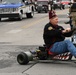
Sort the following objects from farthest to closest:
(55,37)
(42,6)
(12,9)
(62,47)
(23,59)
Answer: (42,6)
(12,9)
(23,59)
(55,37)
(62,47)

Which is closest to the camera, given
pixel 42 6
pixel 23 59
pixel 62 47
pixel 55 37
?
pixel 62 47

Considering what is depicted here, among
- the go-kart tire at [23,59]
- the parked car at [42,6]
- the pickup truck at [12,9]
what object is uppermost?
the go-kart tire at [23,59]

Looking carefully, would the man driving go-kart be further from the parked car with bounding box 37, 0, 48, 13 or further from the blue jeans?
the parked car with bounding box 37, 0, 48, 13

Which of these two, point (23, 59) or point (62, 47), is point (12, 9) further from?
point (62, 47)

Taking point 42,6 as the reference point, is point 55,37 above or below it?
above

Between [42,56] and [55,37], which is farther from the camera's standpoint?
[42,56]

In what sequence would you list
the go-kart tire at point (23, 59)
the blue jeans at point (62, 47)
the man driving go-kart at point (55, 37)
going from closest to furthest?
the blue jeans at point (62, 47)
the man driving go-kart at point (55, 37)
the go-kart tire at point (23, 59)

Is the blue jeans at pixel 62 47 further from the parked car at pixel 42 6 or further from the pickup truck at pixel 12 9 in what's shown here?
the parked car at pixel 42 6

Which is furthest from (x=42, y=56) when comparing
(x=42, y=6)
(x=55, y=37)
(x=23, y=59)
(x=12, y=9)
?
(x=42, y=6)

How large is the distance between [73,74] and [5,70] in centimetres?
170

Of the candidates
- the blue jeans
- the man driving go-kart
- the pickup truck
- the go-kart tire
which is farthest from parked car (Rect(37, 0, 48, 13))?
the blue jeans

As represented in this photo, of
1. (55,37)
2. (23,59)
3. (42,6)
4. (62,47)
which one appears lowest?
(42,6)

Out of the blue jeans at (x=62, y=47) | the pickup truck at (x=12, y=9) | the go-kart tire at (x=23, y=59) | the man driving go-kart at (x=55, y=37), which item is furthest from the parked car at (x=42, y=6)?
the blue jeans at (x=62, y=47)

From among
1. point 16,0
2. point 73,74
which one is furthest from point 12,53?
point 16,0
